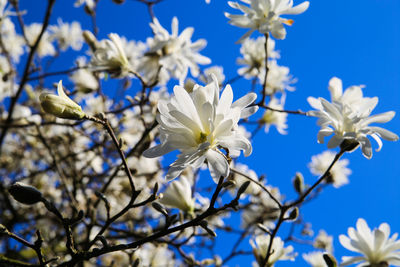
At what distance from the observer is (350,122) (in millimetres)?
862

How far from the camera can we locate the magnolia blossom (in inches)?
32.4

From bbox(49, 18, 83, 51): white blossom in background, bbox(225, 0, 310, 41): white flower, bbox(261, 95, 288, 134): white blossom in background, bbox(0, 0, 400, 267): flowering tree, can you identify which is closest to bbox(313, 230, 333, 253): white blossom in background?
bbox(0, 0, 400, 267): flowering tree

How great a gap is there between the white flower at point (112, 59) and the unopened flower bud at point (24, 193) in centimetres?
68

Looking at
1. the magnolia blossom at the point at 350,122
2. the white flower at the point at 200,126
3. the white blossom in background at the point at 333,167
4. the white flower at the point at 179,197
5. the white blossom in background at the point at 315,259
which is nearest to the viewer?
the white flower at the point at 200,126

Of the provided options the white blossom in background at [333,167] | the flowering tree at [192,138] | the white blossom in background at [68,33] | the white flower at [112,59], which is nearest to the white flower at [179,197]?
the flowering tree at [192,138]

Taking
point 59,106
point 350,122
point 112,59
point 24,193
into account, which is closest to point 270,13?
point 350,122

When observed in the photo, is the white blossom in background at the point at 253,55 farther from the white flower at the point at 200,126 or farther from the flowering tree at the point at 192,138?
the white flower at the point at 200,126

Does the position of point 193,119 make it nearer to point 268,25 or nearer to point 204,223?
point 204,223

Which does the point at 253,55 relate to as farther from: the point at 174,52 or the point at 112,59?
the point at 112,59

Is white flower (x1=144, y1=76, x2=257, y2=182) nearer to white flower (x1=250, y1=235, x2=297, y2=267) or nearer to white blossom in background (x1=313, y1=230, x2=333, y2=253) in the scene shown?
white flower (x1=250, y1=235, x2=297, y2=267)

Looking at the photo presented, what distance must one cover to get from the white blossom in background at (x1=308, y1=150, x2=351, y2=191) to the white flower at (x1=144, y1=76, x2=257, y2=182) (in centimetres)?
180

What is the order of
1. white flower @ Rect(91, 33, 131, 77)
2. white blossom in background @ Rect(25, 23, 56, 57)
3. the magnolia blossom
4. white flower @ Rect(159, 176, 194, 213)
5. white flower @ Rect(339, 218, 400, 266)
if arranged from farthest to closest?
white blossom in background @ Rect(25, 23, 56, 57)
white flower @ Rect(91, 33, 131, 77)
white flower @ Rect(159, 176, 194, 213)
white flower @ Rect(339, 218, 400, 266)
the magnolia blossom

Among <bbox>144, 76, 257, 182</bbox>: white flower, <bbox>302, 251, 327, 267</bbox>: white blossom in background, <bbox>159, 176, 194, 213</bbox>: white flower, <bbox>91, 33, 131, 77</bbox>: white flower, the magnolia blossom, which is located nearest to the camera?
<bbox>144, 76, 257, 182</bbox>: white flower

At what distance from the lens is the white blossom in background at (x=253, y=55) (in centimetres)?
178
